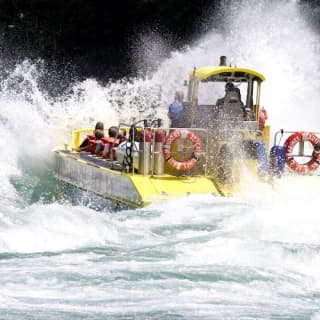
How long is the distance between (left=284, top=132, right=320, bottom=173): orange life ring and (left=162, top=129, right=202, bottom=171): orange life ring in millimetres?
1430

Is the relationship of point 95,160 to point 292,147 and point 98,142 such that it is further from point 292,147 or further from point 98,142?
point 292,147

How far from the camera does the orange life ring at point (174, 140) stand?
532 inches

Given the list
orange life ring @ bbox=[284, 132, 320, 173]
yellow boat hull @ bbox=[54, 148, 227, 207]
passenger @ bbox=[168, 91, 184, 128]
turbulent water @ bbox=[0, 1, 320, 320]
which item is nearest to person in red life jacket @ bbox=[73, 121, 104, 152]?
turbulent water @ bbox=[0, 1, 320, 320]

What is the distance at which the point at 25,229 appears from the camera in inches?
430

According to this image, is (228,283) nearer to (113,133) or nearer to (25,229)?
(25,229)

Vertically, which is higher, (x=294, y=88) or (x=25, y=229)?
(x=294, y=88)

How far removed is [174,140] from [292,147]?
5.97 feet

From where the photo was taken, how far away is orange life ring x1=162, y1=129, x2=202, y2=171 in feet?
44.3

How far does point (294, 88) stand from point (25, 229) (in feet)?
46.3

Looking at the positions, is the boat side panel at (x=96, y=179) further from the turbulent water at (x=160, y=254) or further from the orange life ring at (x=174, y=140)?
the orange life ring at (x=174, y=140)

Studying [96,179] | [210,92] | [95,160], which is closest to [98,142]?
[95,160]

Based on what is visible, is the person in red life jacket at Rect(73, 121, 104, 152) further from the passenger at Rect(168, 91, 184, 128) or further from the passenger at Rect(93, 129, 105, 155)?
the passenger at Rect(168, 91, 184, 128)

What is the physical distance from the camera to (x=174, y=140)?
44.5 feet

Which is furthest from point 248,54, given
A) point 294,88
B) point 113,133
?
point 113,133
